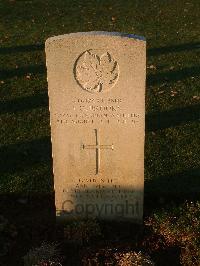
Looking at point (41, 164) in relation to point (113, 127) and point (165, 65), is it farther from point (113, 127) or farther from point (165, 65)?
point (165, 65)

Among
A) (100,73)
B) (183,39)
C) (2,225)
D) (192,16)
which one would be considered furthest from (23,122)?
(192,16)

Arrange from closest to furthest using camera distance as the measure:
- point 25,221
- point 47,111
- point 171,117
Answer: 1. point 25,221
2. point 171,117
3. point 47,111

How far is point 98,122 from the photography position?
4977mm

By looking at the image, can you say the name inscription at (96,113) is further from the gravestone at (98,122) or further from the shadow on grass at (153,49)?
the shadow on grass at (153,49)

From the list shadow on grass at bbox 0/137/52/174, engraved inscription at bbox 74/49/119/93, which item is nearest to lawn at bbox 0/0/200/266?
shadow on grass at bbox 0/137/52/174

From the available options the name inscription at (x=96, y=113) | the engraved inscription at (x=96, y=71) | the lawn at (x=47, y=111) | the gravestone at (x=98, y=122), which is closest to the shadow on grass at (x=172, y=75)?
the lawn at (x=47, y=111)

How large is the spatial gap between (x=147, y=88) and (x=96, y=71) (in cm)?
489

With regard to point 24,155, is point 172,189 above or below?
below

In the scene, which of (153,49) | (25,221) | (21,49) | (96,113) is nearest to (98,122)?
(96,113)

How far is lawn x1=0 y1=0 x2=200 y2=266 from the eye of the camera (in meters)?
6.20

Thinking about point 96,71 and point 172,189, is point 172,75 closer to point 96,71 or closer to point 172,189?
point 172,189

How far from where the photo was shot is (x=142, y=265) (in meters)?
4.67

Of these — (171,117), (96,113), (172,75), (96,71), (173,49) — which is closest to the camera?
(96,71)

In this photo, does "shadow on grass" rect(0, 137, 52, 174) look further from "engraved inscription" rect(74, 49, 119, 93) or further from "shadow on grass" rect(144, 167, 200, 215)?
"engraved inscription" rect(74, 49, 119, 93)
